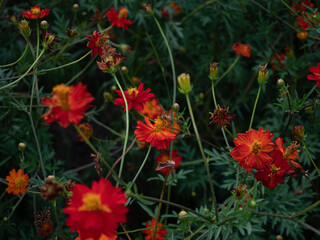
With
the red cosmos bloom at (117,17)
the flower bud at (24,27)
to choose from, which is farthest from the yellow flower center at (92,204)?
the red cosmos bloom at (117,17)

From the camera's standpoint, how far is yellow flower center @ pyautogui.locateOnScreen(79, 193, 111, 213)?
0.58m

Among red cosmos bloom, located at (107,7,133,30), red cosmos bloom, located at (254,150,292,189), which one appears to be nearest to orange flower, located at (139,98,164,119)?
red cosmos bloom, located at (107,7,133,30)

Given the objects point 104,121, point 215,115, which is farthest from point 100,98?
point 215,115

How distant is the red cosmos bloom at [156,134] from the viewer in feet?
2.83

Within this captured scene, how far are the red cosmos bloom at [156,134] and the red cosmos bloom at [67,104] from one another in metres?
0.29

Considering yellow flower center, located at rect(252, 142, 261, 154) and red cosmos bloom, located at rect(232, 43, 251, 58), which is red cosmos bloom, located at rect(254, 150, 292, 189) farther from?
red cosmos bloom, located at rect(232, 43, 251, 58)

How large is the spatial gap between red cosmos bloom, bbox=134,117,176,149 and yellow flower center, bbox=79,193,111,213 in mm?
279

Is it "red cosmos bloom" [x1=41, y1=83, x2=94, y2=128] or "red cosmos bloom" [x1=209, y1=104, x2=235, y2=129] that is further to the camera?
"red cosmos bloom" [x1=209, y1=104, x2=235, y2=129]

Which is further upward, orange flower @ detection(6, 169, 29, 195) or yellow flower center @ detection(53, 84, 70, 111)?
yellow flower center @ detection(53, 84, 70, 111)

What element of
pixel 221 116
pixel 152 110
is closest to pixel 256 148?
pixel 221 116

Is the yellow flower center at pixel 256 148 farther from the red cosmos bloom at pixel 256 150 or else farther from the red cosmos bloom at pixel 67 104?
the red cosmos bloom at pixel 67 104

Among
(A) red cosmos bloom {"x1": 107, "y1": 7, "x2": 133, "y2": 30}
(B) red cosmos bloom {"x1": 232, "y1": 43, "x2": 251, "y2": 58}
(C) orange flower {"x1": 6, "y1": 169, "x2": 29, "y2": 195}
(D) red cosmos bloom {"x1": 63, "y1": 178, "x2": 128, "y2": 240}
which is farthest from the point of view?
(B) red cosmos bloom {"x1": 232, "y1": 43, "x2": 251, "y2": 58}

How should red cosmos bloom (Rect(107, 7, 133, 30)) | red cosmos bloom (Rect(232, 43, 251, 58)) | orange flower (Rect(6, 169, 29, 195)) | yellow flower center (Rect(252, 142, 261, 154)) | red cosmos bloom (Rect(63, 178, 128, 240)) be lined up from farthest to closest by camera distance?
red cosmos bloom (Rect(232, 43, 251, 58)), red cosmos bloom (Rect(107, 7, 133, 30)), orange flower (Rect(6, 169, 29, 195)), yellow flower center (Rect(252, 142, 261, 154)), red cosmos bloom (Rect(63, 178, 128, 240))

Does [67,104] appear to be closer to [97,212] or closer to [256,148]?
[97,212]
